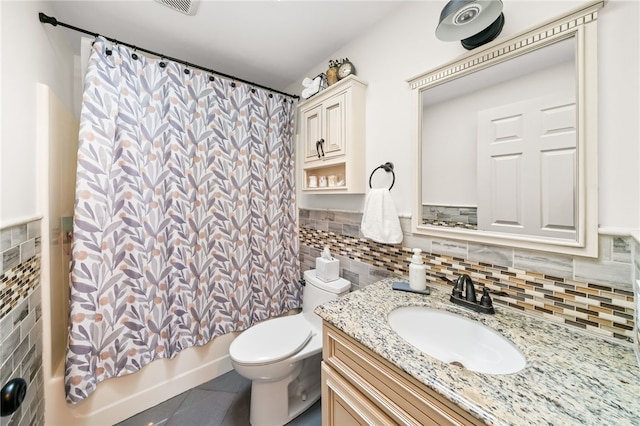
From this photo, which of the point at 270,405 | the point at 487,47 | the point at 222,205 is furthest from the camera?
the point at 222,205

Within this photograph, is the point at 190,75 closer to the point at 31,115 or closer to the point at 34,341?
the point at 31,115

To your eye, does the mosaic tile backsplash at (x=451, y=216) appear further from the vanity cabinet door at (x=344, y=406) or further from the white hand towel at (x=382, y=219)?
the vanity cabinet door at (x=344, y=406)

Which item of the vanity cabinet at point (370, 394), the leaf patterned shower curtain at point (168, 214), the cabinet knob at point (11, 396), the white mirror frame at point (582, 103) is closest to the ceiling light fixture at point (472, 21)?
the white mirror frame at point (582, 103)

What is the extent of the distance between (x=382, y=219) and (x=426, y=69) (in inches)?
30.1

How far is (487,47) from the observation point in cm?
94

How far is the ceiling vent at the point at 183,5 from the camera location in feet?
3.81

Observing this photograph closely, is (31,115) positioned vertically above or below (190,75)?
below

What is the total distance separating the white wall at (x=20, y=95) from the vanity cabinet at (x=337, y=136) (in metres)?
1.33

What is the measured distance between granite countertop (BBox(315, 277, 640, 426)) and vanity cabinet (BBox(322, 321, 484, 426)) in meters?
0.04

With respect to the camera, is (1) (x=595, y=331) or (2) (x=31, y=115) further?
(2) (x=31, y=115)

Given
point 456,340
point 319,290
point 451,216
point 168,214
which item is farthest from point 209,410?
point 451,216

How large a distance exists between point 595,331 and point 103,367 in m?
2.17

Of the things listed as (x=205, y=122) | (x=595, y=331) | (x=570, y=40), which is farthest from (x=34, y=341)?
(x=570, y=40)

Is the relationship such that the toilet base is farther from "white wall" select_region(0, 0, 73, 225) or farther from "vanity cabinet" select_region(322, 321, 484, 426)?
"white wall" select_region(0, 0, 73, 225)
